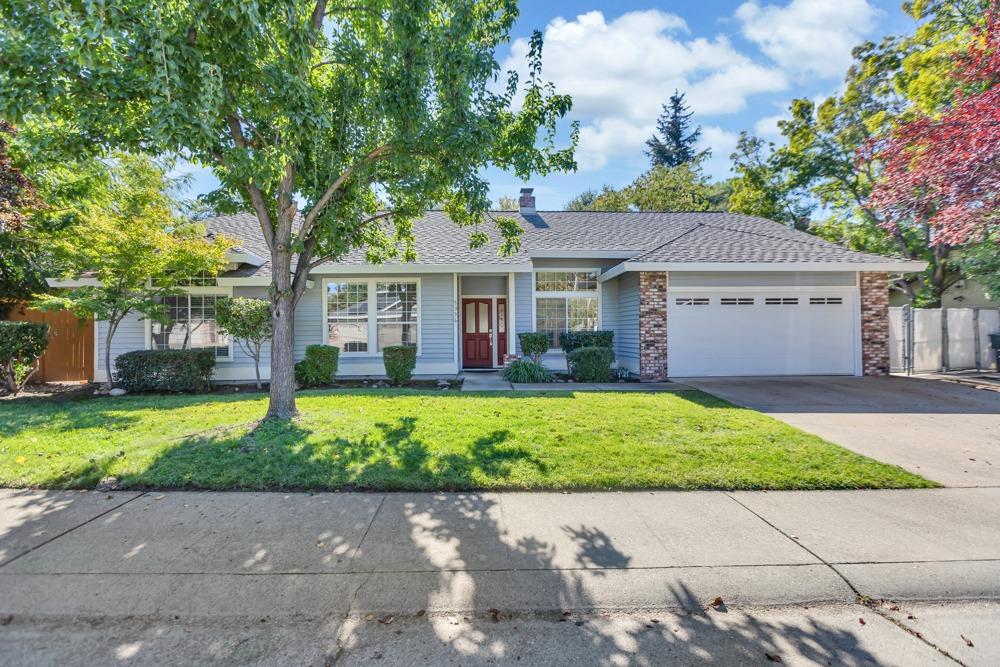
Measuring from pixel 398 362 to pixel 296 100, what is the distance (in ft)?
22.1

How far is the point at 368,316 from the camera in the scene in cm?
1232

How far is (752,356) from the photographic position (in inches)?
463

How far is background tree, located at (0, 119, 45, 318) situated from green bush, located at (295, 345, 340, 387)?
243 inches

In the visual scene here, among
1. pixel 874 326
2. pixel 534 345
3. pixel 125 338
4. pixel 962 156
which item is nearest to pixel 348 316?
pixel 534 345

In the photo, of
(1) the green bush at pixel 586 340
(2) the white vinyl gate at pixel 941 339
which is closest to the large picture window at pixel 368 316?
(1) the green bush at pixel 586 340

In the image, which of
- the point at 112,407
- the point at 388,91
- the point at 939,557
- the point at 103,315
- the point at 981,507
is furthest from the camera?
the point at 103,315

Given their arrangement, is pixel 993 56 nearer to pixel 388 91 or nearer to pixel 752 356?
pixel 752 356

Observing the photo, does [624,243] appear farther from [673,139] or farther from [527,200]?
[673,139]

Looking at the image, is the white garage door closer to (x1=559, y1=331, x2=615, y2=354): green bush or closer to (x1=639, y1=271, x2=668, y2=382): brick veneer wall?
(x1=639, y1=271, x2=668, y2=382): brick veneer wall

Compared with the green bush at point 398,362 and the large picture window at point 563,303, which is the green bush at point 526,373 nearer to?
the large picture window at point 563,303

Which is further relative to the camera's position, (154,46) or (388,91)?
(388,91)

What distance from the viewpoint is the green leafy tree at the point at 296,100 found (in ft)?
15.2

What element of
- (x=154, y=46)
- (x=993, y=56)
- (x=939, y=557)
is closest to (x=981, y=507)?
(x=939, y=557)

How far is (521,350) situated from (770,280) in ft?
21.7
